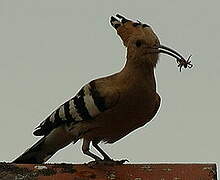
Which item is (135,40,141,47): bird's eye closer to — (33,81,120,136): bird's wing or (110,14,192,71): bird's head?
→ (110,14,192,71): bird's head

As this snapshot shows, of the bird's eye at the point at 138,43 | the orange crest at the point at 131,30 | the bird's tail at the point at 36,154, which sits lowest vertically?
the bird's tail at the point at 36,154

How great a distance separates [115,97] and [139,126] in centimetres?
28

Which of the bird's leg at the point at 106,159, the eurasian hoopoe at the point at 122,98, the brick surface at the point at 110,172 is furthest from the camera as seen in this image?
the bird's leg at the point at 106,159

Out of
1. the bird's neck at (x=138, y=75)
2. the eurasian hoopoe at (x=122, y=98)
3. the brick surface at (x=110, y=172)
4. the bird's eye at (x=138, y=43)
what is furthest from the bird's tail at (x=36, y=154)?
the bird's eye at (x=138, y=43)

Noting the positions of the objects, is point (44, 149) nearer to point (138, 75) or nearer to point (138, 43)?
point (138, 75)

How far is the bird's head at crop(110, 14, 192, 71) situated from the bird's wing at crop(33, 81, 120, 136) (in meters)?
0.27

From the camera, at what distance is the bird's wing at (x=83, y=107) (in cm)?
476

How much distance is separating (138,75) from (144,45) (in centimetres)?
18

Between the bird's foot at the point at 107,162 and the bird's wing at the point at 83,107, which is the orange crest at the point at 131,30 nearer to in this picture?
the bird's wing at the point at 83,107

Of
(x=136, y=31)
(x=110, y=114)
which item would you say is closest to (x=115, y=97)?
(x=110, y=114)

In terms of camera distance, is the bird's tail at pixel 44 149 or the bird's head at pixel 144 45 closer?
the bird's head at pixel 144 45

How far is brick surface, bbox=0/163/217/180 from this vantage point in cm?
459

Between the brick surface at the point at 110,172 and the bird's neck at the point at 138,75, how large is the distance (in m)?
0.49

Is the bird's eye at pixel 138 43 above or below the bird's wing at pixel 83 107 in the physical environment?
above
